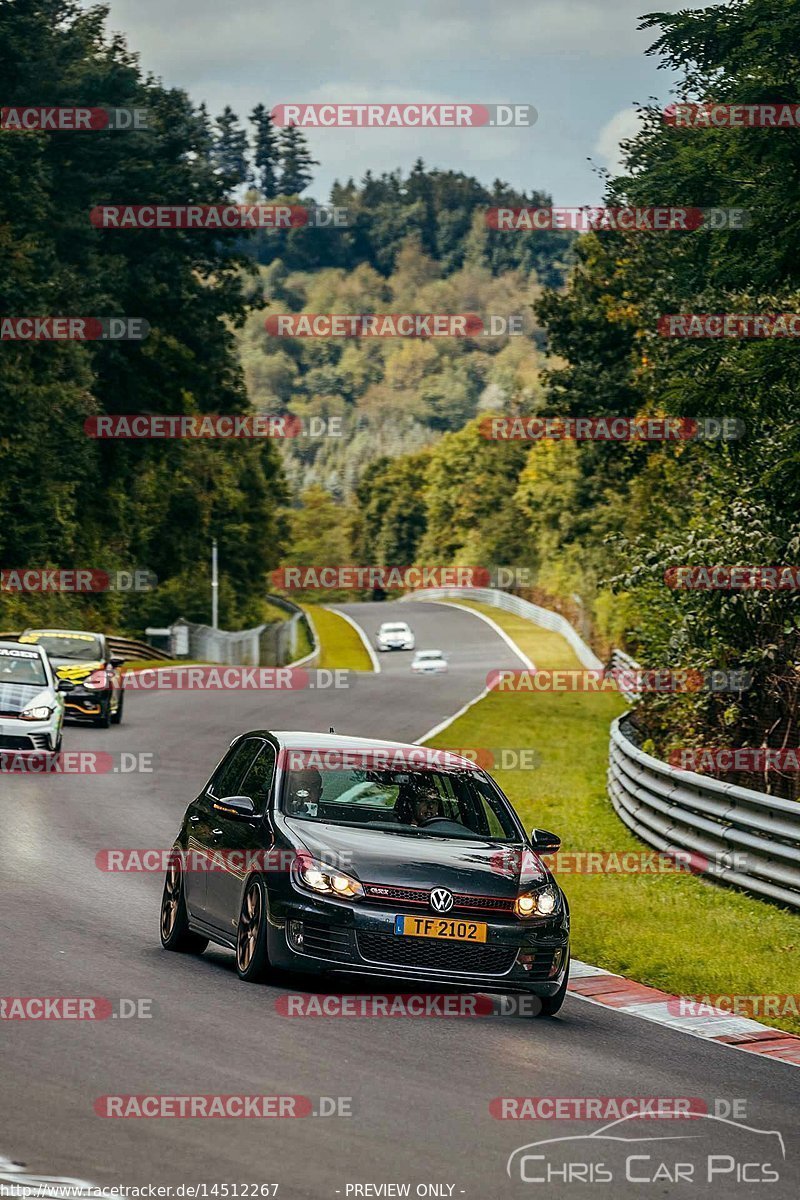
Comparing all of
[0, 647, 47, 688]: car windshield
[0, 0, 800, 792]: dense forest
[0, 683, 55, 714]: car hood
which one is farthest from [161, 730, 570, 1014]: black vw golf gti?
[0, 647, 47, 688]: car windshield

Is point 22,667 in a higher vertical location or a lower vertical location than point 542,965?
lower

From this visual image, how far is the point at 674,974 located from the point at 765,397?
1010 cm

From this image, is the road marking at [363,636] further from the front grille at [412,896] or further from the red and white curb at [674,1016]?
the front grille at [412,896]

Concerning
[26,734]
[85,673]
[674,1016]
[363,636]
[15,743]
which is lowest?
[363,636]

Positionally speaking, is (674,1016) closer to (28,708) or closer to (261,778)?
(261,778)

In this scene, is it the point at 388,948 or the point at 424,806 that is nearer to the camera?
the point at 388,948

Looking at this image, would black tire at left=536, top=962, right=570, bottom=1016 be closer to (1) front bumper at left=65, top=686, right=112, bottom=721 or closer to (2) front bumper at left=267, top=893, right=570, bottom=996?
(2) front bumper at left=267, top=893, right=570, bottom=996

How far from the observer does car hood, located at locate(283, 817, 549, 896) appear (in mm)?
10406

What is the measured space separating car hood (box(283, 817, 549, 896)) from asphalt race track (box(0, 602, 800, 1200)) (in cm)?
77

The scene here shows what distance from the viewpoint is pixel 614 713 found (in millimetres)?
45562

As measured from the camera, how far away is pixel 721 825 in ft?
55.5

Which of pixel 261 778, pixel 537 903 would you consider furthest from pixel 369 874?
pixel 261 778

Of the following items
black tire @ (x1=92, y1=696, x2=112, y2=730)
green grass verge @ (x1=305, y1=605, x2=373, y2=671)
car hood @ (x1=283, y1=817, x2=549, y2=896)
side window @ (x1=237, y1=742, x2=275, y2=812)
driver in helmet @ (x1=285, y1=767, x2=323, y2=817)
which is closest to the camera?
car hood @ (x1=283, y1=817, x2=549, y2=896)

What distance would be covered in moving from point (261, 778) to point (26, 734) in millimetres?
14202
